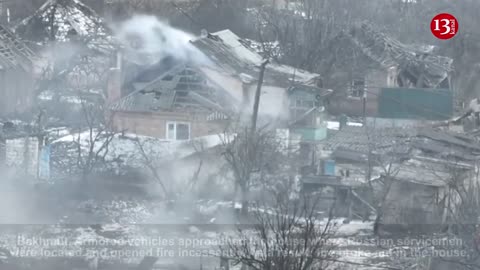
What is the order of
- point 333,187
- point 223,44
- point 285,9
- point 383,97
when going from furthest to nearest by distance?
point 285,9, point 383,97, point 223,44, point 333,187

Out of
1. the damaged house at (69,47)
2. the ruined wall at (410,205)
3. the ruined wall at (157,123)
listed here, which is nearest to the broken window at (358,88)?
the damaged house at (69,47)

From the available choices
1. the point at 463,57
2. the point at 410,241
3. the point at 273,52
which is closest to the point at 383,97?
the point at 273,52

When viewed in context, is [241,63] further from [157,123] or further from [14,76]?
[14,76]

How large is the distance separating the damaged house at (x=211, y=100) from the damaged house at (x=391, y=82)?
2088mm

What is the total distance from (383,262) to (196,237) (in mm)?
2002

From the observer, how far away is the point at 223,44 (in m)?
14.2

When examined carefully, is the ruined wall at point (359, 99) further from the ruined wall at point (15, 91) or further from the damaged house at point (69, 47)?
the ruined wall at point (15, 91)

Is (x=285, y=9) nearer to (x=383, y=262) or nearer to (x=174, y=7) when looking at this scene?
(x=174, y=7)

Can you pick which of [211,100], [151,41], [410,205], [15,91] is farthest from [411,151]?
[15,91]

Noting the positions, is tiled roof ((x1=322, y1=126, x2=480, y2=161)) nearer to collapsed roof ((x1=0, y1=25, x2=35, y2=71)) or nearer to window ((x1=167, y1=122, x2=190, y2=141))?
window ((x1=167, y1=122, x2=190, y2=141))

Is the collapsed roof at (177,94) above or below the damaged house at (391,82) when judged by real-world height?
below

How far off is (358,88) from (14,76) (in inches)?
276

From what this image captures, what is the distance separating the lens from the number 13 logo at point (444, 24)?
19250 millimetres

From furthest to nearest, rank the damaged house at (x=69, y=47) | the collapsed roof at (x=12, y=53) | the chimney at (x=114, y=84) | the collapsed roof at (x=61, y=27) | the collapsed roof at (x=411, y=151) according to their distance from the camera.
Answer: the collapsed roof at (x=61, y=27)
the damaged house at (x=69, y=47)
the collapsed roof at (x=12, y=53)
the chimney at (x=114, y=84)
the collapsed roof at (x=411, y=151)
